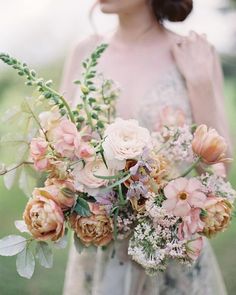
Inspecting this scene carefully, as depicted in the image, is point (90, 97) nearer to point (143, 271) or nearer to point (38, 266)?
point (143, 271)

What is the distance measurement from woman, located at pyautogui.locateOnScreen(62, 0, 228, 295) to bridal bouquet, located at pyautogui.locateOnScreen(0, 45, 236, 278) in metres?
0.28

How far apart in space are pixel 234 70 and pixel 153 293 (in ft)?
16.3

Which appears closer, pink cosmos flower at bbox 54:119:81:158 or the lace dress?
pink cosmos flower at bbox 54:119:81:158

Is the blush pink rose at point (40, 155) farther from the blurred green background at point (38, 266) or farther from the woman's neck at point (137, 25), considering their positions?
the woman's neck at point (137, 25)

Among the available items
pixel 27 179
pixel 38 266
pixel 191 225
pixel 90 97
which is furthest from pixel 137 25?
pixel 38 266

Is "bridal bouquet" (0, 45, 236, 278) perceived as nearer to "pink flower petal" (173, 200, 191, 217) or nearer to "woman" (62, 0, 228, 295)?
"pink flower petal" (173, 200, 191, 217)

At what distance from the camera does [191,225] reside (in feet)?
4.90

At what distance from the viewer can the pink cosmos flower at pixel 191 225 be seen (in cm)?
149

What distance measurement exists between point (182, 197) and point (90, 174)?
19 centimetres

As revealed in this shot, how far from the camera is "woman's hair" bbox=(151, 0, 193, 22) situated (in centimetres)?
207

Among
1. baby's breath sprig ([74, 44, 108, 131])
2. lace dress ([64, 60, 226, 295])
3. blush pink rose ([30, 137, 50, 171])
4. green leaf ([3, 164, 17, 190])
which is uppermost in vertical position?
baby's breath sprig ([74, 44, 108, 131])

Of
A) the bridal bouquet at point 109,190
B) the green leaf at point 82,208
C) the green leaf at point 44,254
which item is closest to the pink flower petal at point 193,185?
the bridal bouquet at point 109,190

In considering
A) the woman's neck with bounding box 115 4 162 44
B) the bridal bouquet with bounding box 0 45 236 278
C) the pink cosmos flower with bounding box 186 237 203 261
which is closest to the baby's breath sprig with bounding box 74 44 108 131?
the bridal bouquet with bounding box 0 45 236 278

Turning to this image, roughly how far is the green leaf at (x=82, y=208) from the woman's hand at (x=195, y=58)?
0.56m
